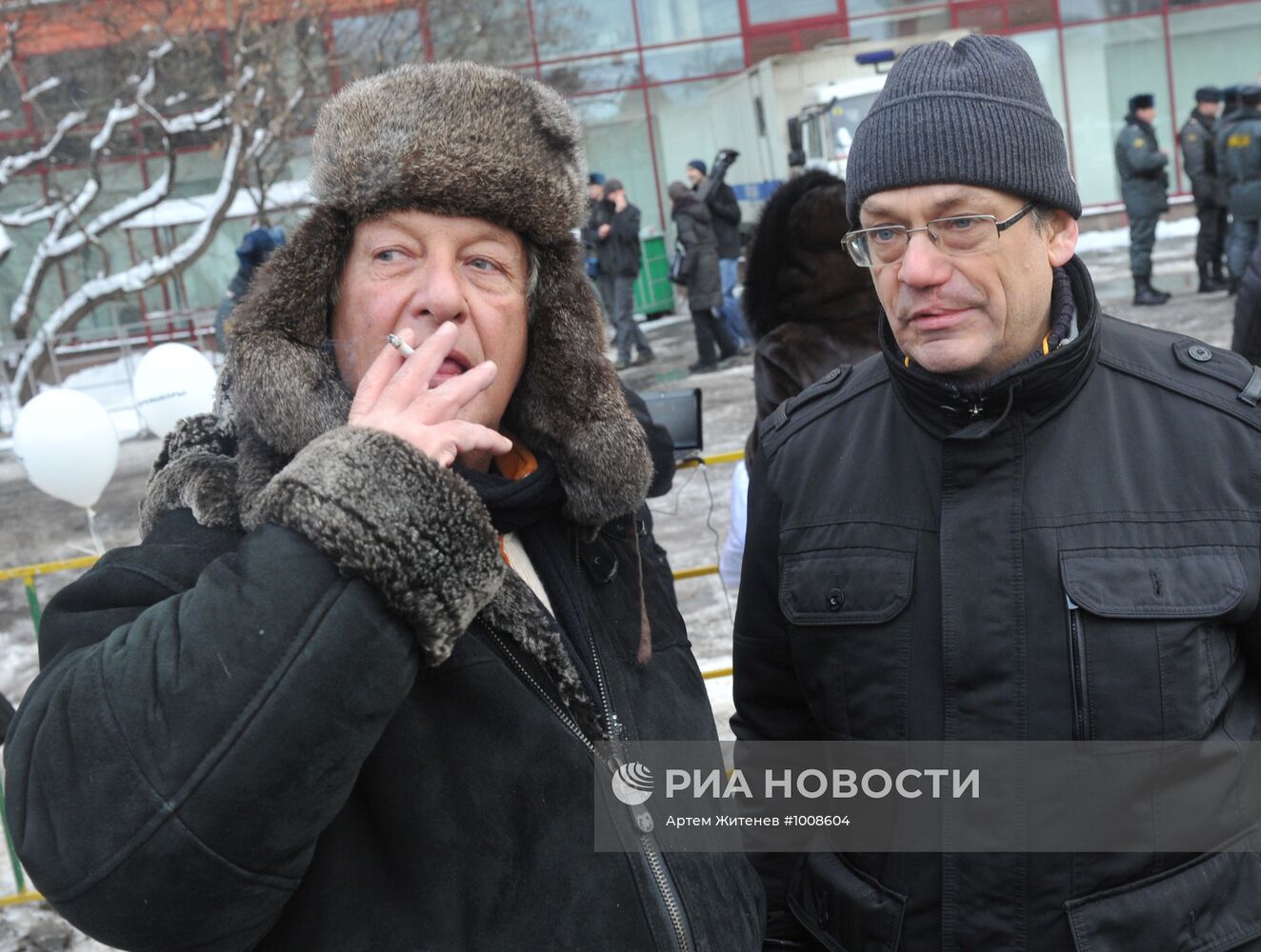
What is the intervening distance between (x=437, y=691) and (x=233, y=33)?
15.4 m

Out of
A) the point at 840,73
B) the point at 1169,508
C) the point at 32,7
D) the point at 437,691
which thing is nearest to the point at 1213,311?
the point at 840,73

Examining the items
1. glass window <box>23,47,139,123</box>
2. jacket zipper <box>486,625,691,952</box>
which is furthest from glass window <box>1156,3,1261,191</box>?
jacket zipper <box>486,625,691,952</box>

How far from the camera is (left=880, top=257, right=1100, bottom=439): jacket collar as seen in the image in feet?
6.06

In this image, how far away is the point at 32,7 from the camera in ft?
48.2

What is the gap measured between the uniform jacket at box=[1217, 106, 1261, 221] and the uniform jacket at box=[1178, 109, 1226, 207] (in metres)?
0.59

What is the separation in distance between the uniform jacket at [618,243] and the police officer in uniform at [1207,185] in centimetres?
597

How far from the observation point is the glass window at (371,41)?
16.9 metres

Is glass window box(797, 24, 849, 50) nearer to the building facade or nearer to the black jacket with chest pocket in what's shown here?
the building facade

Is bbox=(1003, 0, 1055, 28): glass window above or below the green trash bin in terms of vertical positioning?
above

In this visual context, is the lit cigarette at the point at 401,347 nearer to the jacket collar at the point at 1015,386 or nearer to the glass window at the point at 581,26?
the jacket collar at the point at 1015,386

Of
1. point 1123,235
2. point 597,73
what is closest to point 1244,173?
point 1123,235

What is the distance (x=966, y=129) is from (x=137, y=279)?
14869 mm

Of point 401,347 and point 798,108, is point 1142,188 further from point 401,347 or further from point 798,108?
point 401,347

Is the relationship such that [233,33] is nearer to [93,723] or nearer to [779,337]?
[779,337]
